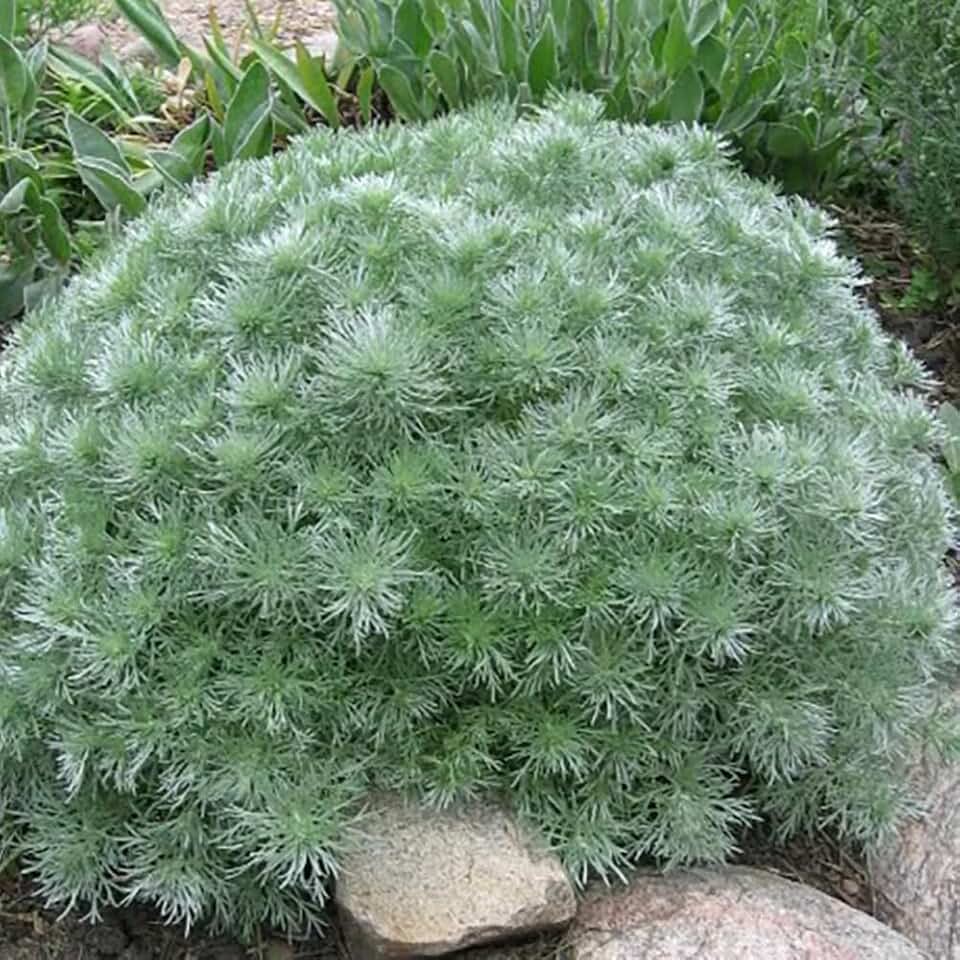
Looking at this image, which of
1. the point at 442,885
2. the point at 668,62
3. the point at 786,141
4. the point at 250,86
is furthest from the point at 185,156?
the point at 442,885

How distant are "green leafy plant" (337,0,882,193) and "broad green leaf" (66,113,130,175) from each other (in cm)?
71

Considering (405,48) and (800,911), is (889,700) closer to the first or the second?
(800,911)

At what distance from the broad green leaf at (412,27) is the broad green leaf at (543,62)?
0.33m

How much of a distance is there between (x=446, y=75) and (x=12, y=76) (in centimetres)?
107

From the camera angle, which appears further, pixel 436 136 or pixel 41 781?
pixel 436 136

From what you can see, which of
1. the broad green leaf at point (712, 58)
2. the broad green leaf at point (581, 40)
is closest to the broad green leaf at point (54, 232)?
the broad green leaf at point (581, 40)

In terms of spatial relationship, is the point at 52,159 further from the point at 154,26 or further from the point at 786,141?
the point at 786,141

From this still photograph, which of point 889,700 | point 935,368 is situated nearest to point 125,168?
point 935,368

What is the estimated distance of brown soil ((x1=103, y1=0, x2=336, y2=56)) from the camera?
5281 mm

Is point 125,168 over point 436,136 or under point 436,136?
under

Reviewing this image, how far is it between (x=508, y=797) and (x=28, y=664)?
74 cm

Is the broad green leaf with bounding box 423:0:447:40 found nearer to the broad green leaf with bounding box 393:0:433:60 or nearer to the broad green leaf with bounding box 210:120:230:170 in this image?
the broad green leaf with bounding box 393:0:433:60

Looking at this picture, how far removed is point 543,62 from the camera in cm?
381

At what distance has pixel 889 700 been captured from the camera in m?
2.41
